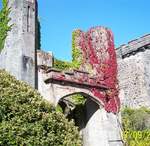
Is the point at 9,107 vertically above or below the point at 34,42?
below

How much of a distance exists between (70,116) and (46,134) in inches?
450

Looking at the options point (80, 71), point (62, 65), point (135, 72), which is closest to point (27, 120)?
point (80, 71)

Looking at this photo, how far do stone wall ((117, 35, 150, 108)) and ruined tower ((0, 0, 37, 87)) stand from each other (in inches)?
431

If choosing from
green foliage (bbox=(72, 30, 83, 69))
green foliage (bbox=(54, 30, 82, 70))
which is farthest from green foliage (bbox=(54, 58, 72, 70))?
green foliage (bbox=(72, 30, 83, 69))

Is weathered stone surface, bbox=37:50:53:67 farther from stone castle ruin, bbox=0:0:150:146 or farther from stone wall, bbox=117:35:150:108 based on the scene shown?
stone wall, bbox=117:35:150:108

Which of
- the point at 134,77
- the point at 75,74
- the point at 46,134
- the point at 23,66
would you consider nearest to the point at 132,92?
the point at 134,77

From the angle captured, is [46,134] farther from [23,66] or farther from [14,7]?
[14,7]

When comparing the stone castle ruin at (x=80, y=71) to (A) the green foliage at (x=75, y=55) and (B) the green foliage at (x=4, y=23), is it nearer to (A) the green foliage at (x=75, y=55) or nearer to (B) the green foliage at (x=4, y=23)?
(A) the green foliage at (x=75, y=55)

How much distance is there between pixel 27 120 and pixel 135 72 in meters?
19.0

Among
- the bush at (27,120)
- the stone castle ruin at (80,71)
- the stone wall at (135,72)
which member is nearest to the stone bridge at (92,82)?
the stone castle ruin at (80,71)

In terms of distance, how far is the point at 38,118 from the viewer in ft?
54.9

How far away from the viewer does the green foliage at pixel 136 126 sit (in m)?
26.8

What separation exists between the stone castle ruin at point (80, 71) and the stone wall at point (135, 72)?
1.24 metres

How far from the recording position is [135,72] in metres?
33.9
